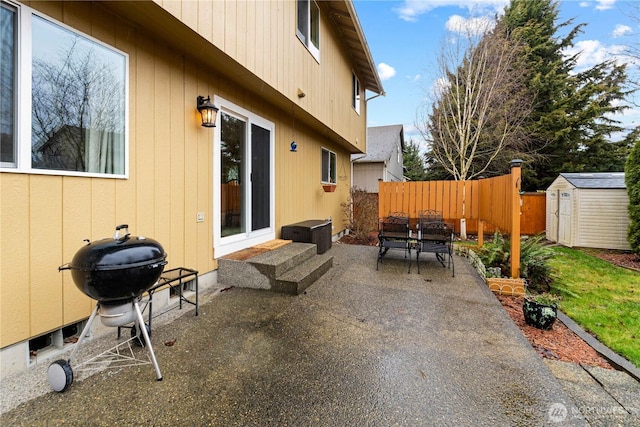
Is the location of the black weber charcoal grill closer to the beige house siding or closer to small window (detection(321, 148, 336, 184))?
the beige house siding

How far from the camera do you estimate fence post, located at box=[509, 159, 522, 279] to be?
4383 millimetres

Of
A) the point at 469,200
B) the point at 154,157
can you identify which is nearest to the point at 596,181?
the point at 469,200

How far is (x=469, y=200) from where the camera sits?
23.8ft

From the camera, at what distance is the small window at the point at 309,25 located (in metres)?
5.62

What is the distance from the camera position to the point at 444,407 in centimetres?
181

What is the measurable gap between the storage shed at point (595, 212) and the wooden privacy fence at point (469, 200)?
2.35 metres

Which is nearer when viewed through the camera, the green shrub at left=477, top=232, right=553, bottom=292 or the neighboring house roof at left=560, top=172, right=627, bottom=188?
the green shrub at left=477, top=232, right=553, bottom=292

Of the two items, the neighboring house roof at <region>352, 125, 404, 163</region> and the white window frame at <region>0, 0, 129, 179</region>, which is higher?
the neighboring house roof at <region>352, 125, 404, 163</region>

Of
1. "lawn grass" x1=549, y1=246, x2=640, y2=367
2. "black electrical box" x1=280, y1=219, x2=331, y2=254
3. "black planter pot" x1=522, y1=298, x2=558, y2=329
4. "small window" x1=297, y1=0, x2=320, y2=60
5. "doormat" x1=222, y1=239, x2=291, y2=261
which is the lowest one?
"lawn grass" x1=549, y1=246, x2=640, y2=367

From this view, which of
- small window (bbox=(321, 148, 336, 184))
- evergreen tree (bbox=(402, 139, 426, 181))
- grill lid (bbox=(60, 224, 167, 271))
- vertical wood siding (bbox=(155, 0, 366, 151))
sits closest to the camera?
grill lid (bbox=(60, 224, 167, 271))

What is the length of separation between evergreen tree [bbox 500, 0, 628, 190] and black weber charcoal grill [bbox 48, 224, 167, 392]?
2005 centimetres

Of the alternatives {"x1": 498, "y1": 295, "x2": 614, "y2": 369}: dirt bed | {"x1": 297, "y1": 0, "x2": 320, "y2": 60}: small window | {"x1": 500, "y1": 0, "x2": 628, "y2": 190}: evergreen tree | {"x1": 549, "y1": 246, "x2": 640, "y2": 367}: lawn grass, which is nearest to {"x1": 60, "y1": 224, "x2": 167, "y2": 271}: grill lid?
{"x1": 498, "y1": 295, "x2": 614, "y2": 369}: dirt bed

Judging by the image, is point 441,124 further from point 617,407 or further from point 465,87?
point 617,407

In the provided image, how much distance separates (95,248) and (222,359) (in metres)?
1.27
